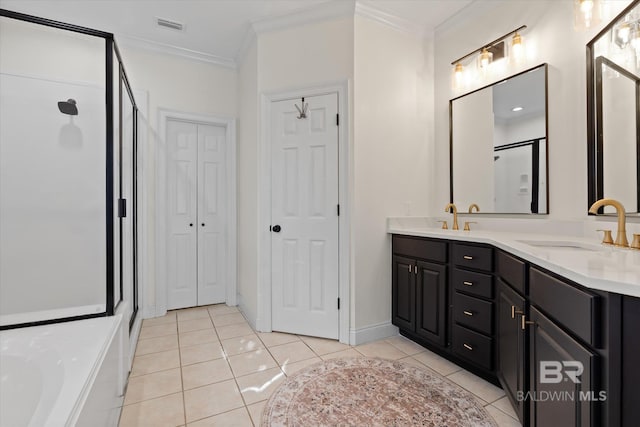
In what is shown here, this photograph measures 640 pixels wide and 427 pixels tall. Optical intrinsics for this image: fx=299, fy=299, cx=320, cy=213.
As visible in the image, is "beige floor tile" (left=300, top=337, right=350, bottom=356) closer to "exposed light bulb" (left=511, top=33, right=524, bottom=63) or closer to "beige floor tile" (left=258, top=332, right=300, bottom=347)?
"beige floor tile" (left=258, top=332, right=300, bottom=347)

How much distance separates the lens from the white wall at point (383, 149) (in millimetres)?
2525

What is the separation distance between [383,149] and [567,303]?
186 cm

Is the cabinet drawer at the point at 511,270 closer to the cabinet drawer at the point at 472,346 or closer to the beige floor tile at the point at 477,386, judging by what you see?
the cabinet drawer at the point at 472,346

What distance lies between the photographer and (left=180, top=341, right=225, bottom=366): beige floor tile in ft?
7.31

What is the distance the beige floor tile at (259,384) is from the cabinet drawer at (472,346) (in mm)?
1206

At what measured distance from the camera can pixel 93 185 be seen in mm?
2051

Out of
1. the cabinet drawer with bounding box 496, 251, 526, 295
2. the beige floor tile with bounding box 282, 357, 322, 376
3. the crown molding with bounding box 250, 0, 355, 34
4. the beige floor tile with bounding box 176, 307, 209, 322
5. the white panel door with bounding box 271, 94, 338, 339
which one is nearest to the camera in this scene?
the cabinet drawer with bounding box 496, 251, 526, 295

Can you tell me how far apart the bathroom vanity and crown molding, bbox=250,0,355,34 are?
190cm

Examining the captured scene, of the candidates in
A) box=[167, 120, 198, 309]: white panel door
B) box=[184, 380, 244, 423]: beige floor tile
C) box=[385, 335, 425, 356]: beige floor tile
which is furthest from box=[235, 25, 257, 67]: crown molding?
box=[385, 335, 425, 356]: beige floor tile

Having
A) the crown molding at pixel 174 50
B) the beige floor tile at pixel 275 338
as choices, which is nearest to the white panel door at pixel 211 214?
the crown molding at pixel 174 50

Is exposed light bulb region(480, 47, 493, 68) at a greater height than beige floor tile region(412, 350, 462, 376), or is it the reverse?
exposed light bulb region(480, 47, 493, 68)

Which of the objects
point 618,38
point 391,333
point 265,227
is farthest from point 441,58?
point 391,333

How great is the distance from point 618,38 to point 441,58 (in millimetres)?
1457

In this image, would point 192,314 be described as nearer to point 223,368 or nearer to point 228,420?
point 223,368
